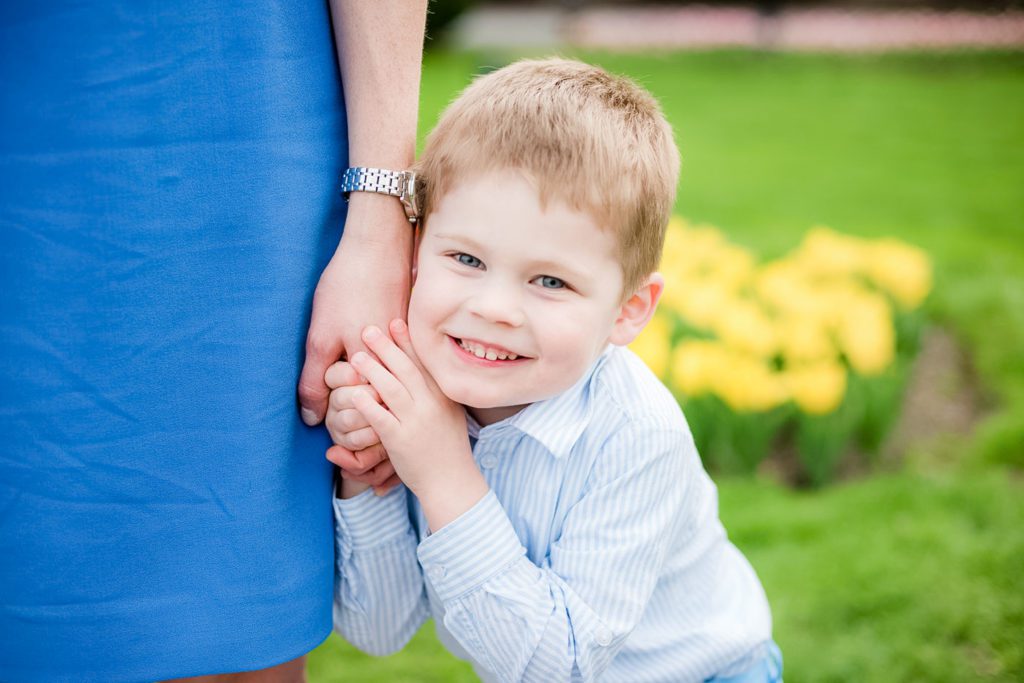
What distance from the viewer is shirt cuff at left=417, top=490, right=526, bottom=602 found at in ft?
4.56

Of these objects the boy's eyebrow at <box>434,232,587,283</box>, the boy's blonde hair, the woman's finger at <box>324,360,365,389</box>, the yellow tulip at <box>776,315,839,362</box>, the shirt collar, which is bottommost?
the yellow tulip at <box>776,315,839,362</box>

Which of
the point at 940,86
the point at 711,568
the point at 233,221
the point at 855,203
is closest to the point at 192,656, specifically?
the point at 233,221

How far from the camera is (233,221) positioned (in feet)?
4.36

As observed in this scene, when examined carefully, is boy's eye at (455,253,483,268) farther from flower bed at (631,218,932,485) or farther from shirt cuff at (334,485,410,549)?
flower bed at (631,218,932,485)

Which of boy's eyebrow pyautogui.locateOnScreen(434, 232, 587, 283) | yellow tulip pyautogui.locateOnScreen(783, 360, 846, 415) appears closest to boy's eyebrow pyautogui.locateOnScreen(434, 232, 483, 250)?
boy's eyebrow pyautogui.locateOnScreen(434, 232, 587, 283)

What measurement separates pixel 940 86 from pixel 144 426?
1198cm

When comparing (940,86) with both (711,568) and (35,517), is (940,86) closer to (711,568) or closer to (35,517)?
(711,568)

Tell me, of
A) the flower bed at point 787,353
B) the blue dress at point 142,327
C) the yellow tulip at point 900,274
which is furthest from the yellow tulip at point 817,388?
the blue dress at point 142,327

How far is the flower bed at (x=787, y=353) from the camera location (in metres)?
3.34

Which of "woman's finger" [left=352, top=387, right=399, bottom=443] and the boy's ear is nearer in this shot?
"woman's finger" [left=352, top=387, right=399, bottom=443]

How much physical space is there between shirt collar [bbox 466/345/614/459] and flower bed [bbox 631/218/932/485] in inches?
72.8

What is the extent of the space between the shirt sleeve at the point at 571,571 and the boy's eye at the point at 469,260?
1.13 ft

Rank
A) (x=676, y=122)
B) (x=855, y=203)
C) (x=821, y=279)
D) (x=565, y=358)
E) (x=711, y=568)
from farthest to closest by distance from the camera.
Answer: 1. (x=676, y=122)
2. (x=855, y=203)
3. (x=821, y=279)
4. (x=711, y=568)
5. (x=565, y=358)

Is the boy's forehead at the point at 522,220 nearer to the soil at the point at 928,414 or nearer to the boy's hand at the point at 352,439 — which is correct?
the boy's hand at the point at 352,439
